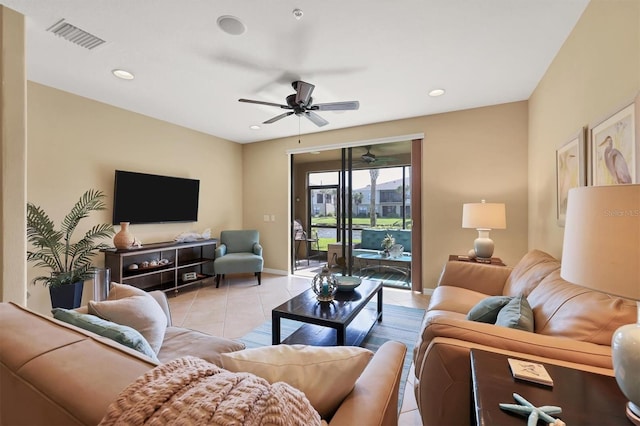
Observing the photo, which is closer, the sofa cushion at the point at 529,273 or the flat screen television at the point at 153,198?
the sofa cushion at the point at 529,273

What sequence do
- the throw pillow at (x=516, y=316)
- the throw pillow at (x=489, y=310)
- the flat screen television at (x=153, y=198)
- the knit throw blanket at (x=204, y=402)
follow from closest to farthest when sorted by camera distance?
the knit throw blanket at (x=204, y=402) → the throw pillow at (x=516, y=316) → the throw pillow at (x=489, y=310) → the flat screen television at (x=153, y=198)

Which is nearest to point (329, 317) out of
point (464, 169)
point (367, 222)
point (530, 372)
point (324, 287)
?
point (324, 287)

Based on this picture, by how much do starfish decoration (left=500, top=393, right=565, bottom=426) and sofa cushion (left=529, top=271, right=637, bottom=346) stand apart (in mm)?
539

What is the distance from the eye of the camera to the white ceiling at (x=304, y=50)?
1793 mm

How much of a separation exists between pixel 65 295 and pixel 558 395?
3.86 m

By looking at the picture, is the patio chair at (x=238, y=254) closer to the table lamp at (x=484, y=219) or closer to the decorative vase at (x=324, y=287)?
the decorative vase at (x=324, y=287)

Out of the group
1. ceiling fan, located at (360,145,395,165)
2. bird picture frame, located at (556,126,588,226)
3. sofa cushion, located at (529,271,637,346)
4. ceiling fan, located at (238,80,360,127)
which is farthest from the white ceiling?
sofa cushion, located at (529,271,637,346)

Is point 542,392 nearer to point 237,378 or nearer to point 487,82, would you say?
point 237,378

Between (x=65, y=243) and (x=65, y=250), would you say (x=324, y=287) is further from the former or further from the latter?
(x=65, y=243)

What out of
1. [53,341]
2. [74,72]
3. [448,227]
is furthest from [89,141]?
[448,227]

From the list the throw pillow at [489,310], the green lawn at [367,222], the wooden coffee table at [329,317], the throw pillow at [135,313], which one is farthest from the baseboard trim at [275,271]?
the throw pillow at [489,310]

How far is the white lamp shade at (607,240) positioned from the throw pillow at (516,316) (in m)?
0.57

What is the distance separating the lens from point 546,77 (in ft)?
8.43

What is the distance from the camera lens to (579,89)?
1.91m
